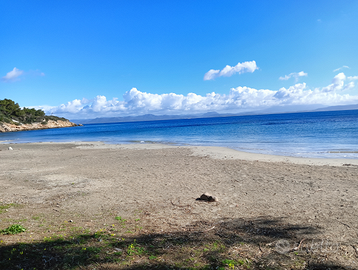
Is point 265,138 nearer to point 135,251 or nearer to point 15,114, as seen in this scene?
point 135,251

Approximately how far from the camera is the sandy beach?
562cm

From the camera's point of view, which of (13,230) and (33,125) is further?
(33,125)

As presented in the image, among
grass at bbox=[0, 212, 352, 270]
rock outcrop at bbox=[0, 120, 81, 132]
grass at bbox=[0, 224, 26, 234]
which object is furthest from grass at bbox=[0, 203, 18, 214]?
rock outcrop at bbox=[0, 120, 81, 132]

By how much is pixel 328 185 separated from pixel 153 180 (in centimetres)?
726

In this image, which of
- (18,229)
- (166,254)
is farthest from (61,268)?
(18,229)

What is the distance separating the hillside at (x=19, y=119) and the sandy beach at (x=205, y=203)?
9053 cm

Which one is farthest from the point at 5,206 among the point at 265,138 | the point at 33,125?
the point at 33,125

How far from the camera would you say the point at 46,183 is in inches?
416

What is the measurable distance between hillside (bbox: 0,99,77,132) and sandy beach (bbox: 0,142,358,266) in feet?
297

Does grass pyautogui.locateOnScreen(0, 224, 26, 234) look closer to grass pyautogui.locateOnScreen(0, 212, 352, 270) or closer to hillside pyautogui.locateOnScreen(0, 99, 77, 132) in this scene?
grass pyautogui.locateOnScreen(0, 212, 352, 270)

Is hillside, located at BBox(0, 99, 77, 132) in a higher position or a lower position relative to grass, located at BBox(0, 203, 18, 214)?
higher

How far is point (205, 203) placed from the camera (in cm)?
744

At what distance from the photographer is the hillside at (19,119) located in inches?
3398

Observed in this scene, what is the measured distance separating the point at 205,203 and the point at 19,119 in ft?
377
